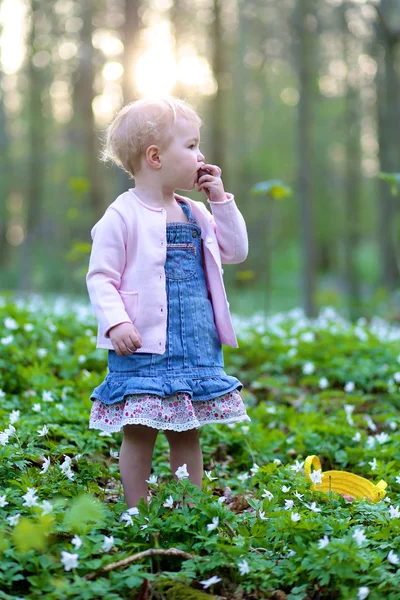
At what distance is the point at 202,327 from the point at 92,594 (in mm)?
1244

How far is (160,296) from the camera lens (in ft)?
9.20

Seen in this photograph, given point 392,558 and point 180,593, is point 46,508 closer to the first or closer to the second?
point 180,593

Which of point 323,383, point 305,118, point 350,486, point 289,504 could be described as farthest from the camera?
point 305,118

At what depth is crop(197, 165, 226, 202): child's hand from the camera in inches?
116

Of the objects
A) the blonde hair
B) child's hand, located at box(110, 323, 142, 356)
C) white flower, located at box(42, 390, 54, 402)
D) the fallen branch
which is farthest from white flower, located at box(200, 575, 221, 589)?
white flower, located at box(42, 390, 54, 402)

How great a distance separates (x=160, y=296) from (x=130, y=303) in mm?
134

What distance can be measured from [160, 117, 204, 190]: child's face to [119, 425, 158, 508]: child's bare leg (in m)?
1.12

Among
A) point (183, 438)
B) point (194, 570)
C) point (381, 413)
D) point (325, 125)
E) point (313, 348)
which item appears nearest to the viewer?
point (194, 570)

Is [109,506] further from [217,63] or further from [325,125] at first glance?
[325,125]

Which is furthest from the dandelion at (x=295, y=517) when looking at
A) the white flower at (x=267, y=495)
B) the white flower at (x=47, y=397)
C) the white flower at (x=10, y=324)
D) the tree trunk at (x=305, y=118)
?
the tree trunk at (x=305, y=118)

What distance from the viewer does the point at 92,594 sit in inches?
80.0

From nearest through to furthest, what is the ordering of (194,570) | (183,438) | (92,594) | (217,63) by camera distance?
(92,594)
(194,570)
(183,438)
(217,63)

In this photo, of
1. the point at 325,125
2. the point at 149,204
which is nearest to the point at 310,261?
the point at 149,204

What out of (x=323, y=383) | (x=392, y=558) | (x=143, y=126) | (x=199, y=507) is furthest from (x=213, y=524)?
(x=323, y=383)
